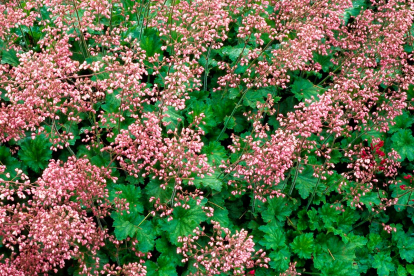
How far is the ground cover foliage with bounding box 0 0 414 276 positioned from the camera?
384 cm

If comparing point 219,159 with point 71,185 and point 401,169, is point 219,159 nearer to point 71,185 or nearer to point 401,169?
point 71,185

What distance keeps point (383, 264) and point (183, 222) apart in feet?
9.28

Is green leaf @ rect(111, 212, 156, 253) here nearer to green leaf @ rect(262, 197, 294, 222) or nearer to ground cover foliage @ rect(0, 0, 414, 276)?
ground cover foliage @ rect(0, 0, 414, 276)

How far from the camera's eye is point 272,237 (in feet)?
16.1

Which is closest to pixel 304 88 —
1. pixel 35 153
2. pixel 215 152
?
pixel 215 152

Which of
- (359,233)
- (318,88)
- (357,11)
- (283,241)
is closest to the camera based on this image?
(283,241)

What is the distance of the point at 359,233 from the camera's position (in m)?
5.73

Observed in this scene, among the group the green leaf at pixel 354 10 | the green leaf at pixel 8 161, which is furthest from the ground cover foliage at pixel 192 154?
the green leaf at pixel 354 10

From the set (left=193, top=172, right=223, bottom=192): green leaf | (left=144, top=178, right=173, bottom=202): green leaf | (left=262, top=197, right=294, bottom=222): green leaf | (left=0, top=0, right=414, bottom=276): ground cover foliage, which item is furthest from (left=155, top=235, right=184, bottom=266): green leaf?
(left=262, top=197, right=294, bottom=222): green leaf

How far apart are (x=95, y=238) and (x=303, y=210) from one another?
9.10 feet

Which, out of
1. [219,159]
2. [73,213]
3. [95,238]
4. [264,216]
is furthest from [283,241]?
[73,213]

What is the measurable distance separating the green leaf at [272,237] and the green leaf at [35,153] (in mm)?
2823

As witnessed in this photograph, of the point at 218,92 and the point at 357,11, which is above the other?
the point at 357,11

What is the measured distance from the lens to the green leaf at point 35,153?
4.80 metres
